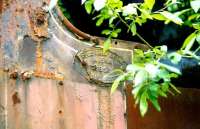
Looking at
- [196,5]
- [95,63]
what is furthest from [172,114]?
[196,5]

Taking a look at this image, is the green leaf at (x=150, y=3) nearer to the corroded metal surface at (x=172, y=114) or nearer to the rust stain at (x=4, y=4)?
the rust stain at (x=4, y=4)

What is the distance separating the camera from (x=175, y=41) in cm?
447

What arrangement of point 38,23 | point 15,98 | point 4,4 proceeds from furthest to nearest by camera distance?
point 38,23 < point 4,4 < point 15,98

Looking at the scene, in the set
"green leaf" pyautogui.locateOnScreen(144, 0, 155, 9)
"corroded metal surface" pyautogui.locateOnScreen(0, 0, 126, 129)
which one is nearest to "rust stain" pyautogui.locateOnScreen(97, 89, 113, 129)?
"corroded metal surface" pyautogui.locateOnScreen(0, 0, 126, 129)

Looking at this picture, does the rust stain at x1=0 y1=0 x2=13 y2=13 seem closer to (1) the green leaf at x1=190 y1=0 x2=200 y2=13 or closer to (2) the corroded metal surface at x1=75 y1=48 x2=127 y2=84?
(2) the corroded metal surface at x1=75 y1=48 x2=127 y2=84

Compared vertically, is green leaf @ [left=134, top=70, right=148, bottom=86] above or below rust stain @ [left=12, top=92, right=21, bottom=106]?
above

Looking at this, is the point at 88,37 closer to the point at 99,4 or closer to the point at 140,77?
the point at 99,4

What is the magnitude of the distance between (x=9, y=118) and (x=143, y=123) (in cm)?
131

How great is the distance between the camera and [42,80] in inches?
124

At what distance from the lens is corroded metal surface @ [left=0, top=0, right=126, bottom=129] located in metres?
3.01

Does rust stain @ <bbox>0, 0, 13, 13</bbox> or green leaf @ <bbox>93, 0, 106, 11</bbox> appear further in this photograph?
rust stain @ <bbox>0, 0, 13, 13</bbox>

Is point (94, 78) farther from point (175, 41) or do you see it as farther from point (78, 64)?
point (175, 41)

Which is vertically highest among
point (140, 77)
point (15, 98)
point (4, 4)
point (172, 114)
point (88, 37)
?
point (4, 4)

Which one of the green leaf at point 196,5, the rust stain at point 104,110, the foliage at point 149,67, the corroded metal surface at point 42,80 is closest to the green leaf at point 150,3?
the foliage at point 149,67
